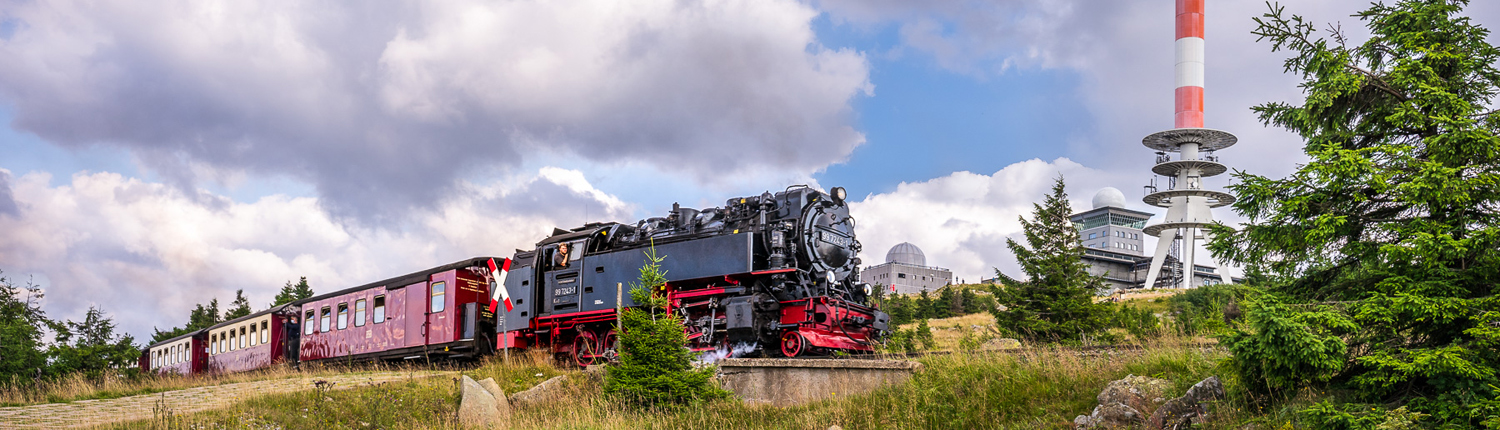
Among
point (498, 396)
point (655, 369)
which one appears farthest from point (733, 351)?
point (498, 396)

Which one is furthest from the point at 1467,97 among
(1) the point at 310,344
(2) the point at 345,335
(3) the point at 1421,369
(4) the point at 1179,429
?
(1) the point at 310,344

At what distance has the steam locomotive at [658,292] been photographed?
16984 millimetres

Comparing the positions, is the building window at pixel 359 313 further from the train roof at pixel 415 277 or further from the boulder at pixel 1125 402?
the boulder at pixel 1125 402

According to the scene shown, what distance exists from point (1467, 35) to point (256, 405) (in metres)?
16.2

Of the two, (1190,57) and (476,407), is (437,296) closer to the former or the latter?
(476,407)

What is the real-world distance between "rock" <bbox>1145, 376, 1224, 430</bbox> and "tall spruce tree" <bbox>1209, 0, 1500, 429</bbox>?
1.58 feet

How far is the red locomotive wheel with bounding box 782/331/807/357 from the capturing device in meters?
16.3

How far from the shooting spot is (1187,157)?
2992 inches

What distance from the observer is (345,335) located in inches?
971

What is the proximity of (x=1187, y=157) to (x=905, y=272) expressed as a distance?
135 feet

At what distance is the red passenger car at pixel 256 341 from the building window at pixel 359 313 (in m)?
3.62

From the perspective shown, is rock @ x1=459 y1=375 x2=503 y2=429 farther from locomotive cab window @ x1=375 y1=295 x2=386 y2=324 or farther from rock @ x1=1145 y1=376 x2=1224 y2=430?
locomotive cab window @ x1=375 y1=295 x2=386 y2=324

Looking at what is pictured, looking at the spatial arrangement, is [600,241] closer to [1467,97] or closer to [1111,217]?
[1467,97]

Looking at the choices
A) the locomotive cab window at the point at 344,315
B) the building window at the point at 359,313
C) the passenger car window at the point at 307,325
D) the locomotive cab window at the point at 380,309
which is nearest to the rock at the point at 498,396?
the locomotive cab window at the point at 380,309
